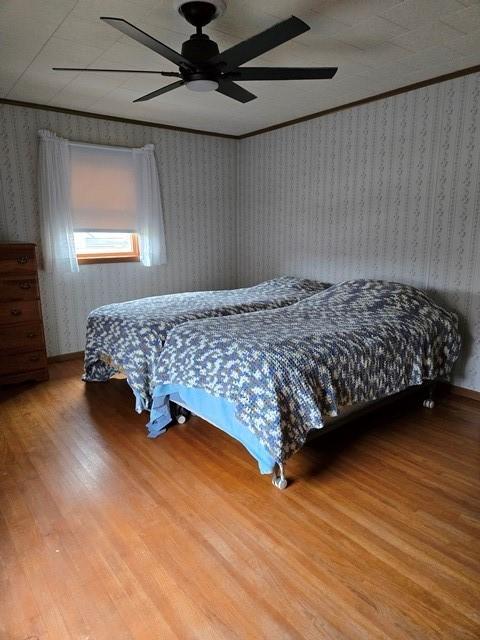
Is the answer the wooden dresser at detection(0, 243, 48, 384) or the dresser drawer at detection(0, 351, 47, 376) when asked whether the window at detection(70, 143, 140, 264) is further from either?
the dresser drawer at detection(0, 351, 47, 376)

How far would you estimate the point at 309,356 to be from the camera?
7.02 ft

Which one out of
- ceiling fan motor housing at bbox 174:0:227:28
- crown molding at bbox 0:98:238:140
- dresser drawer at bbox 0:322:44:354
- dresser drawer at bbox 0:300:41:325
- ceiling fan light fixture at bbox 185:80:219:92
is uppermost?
crown molding at bbox 0:98:238:140

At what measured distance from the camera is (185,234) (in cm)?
484

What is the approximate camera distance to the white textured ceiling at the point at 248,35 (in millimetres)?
2104

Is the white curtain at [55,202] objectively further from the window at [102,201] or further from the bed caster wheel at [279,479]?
the bed caster wheel at [279,479]

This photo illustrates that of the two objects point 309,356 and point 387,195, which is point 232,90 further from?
point 387,195

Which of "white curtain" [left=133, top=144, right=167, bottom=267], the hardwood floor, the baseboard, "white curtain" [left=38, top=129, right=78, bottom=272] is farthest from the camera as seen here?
"white curtain" [left=133, top=144, right=167, bottom=267]

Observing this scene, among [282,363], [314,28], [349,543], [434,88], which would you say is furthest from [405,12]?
[349,543]

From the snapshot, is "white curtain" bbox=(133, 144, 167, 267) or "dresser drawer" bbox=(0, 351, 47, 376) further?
"white curtain" bbox=(133, 144, 167, 267)

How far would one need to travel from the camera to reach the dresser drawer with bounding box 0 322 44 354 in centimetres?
339

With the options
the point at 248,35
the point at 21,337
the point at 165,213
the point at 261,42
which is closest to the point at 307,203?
the point at 165,213

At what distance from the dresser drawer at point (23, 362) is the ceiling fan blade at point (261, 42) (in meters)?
2.73

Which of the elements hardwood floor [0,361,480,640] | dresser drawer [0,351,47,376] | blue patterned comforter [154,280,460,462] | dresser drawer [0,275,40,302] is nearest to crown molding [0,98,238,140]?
dresser drawer [0,275,40,302]

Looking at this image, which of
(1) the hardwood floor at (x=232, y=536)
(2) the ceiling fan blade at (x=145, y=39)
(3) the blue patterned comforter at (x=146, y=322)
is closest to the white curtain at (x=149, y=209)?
(3) the blue patterned comforter at (x=146, y=322)
